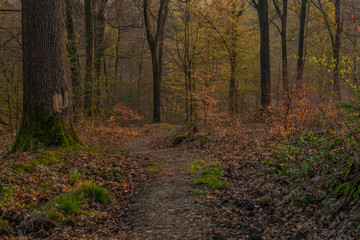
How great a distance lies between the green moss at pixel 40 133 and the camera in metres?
7.11

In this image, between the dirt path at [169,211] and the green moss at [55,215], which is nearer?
the green moss at [55,215]

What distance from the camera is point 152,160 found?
9.68 metres

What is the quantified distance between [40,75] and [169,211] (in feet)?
15.9

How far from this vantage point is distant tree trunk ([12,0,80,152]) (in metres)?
7.24

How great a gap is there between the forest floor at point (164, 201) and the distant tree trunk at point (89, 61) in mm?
5521

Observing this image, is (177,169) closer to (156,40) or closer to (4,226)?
(4,226)

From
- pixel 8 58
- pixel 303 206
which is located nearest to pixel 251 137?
pixel 303 206

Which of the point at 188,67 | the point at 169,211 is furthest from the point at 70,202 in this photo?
the point at 188,67

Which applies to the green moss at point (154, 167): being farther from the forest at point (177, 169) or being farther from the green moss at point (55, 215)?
the green moss at point (55, 215)

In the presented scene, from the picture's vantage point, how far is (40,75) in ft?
23.8

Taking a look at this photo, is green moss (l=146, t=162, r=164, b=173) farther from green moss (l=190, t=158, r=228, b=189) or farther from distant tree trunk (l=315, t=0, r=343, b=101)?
distant tree trunk (l=315, t=0, r=343, b=101)

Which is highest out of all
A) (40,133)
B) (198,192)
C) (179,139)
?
(40,133)

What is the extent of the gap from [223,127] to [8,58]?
8.91 meters

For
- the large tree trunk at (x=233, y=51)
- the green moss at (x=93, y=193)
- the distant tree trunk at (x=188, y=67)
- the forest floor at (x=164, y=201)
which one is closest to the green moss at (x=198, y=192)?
the forest floor at (x=164, y=201)
